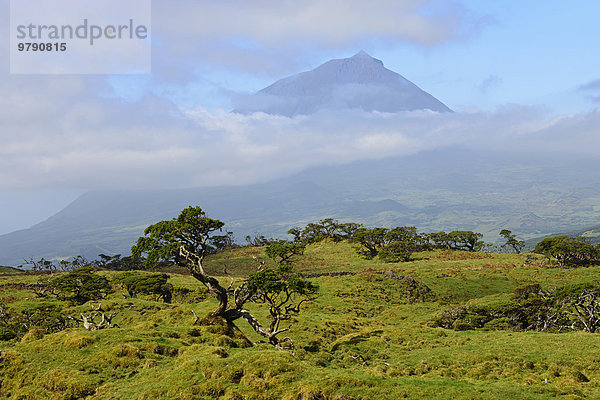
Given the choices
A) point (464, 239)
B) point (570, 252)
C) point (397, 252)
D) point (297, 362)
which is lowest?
point (397, 252)

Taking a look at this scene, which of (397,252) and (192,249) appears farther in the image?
(397,252)

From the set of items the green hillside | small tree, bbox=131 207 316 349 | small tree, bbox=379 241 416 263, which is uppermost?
small tree, bbox=131 207 316 349

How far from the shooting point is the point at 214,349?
1636 centimetres

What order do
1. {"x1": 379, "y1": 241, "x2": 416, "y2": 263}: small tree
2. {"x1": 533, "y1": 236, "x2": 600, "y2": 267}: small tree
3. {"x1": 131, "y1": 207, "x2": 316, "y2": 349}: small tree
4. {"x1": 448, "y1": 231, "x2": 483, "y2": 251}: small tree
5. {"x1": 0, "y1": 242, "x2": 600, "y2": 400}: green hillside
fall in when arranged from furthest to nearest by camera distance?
{"x1": 448, "y1": 231, "x2": 483, "y2": 251}: small tree → {"x1": 379, "y1": 241, "x2": 416, "y2": 263}: small tree → {"x1": 533, "y1": 236, "x2": 600, "y2": 267}: small tree → {"x1": 131, "y1": 207, "x2": 316, "y2": 349}: small tree → {"x1": 0, "y1": 242, "x2": 600, "y2": 400}: green hillside

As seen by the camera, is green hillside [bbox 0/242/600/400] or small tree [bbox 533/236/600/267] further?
small tree [bbox 533/236/600/267]

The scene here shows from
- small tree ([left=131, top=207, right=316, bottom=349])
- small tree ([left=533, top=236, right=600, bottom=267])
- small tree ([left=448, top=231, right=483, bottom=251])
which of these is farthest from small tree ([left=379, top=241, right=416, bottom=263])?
small tree ([left=131, top=207, right=316, bottom=349])

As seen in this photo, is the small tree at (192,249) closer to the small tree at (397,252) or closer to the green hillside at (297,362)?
the green hillside at (297,362)

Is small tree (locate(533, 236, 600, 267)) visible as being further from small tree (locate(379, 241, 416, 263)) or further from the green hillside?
the green hillside

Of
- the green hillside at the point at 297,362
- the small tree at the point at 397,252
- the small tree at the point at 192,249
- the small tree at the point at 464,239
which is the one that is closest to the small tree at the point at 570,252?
the small tree at the point at 464,239

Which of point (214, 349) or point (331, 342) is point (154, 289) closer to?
point (331, 342)

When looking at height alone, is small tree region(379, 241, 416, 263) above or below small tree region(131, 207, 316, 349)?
below

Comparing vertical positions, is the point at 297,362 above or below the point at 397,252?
above

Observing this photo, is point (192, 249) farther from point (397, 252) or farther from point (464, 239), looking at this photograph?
point (464, 239)

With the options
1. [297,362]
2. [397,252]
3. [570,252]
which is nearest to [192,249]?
[297,362]
